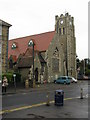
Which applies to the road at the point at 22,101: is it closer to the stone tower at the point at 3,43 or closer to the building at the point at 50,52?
the stone tower at the point at 3,43

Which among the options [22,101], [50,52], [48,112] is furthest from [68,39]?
[48,112]

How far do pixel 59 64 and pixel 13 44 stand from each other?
48.7 ft

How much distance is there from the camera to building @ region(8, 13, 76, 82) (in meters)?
49.3

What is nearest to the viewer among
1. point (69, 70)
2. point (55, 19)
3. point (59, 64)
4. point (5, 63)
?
point (5, 63)

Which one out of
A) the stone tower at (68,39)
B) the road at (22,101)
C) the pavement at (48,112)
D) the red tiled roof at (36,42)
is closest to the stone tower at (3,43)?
the road at (22,101)

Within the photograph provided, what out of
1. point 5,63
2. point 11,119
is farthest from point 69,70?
point 11,119

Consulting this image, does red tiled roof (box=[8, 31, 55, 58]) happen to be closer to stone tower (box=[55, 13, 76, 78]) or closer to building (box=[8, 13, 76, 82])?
building (box=[8, 13, 76, 82])

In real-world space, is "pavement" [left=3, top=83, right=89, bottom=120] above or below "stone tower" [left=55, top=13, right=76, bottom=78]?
below

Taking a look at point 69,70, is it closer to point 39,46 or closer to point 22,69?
point 39,46

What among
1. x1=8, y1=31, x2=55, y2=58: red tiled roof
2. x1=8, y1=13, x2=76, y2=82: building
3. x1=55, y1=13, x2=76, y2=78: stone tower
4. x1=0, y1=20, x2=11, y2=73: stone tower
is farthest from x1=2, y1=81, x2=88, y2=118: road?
x1=55, y1=13, x2=76, y2=78: stone tower

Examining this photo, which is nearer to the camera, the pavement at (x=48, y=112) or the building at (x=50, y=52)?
the pavement at (x=48, y=112)

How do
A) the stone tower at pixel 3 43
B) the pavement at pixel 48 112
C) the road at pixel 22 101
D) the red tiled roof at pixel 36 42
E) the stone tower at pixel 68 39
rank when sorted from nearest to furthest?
1. the pavement at pixel 48 112
2. the road at pixel 22 101
3. the stone tower at pixel 3 43
4. the red tiled roof at pixel 36 42
5. the stone tower at pixel 68 39

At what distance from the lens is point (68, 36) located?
65.2 metres

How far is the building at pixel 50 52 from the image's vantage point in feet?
162
